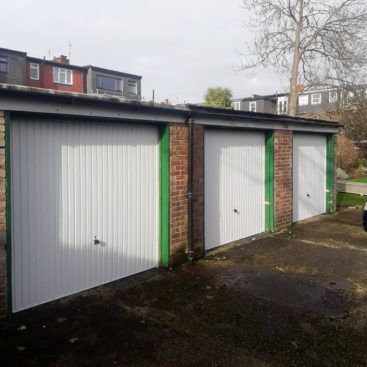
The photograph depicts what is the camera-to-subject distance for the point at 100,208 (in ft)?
17.8

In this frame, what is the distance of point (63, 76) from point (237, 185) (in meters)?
30.5

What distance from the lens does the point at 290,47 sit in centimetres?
1847

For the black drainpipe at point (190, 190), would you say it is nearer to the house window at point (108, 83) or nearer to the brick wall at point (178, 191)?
the brick wall at point (178, 191)

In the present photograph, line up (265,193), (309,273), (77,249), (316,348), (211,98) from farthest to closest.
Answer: (211,98) < (265,193) < (309,273) < (77,249) < (316,348)

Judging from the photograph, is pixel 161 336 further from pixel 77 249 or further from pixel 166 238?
pixel 166 238

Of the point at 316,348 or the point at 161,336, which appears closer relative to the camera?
the point at 316,348

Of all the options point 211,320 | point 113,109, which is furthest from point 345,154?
point 211,320

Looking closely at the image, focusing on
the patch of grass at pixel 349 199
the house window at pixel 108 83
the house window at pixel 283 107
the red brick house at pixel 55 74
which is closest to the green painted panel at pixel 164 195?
the patch of grass at pixel 349 199

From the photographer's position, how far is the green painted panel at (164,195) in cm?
613

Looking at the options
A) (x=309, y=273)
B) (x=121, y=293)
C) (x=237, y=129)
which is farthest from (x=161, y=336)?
(x=237, y=129)

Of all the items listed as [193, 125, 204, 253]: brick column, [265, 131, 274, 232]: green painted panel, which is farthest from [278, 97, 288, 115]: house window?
[193, 125, 204, 253]: brick column

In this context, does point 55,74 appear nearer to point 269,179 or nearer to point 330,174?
point 330,174

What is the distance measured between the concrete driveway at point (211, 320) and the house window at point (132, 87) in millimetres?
32561

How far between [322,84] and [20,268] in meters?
17.1
